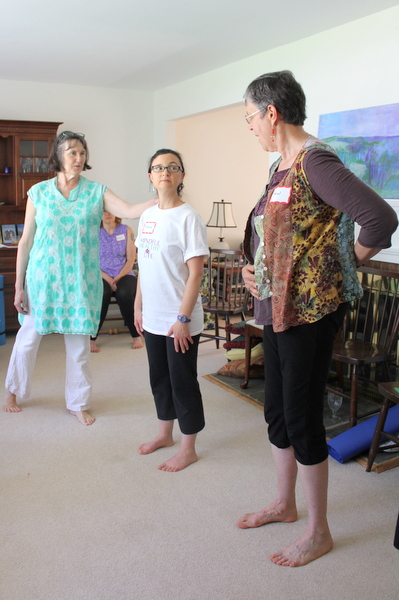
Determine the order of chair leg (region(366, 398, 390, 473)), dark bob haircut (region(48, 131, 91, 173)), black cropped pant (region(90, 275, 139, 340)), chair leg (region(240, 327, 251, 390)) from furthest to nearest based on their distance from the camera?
black cropped pant (region(90, 275, 139, 340)), chair leg (region(240, 327, 251, 390)), dark bob haircut (region(48, 131, 91, 173)), chair leg (region(366, 398, 390, 473))

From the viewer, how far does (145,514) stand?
2.14 meters

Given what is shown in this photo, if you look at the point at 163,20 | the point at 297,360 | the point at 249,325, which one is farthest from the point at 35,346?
the point at 163,20

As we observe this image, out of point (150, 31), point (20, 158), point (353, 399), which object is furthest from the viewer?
point (20, 158)

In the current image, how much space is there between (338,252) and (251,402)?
199 cm

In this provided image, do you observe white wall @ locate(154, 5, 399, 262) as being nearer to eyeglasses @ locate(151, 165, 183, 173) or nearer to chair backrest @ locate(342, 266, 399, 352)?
chair backrest @ locate(342, 266, 399, 352)

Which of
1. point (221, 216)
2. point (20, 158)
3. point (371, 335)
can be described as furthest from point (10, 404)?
point (221, 216)

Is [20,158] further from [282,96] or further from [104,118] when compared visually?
[282,96]

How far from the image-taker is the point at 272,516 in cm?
204

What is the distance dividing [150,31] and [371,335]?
8.42 feet

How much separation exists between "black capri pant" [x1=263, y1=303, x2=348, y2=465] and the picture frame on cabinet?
4.34 meters

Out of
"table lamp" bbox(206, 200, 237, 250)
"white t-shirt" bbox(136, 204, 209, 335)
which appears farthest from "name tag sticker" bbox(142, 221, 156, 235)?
"table lamp" bbox(206, 200, 237, 250)

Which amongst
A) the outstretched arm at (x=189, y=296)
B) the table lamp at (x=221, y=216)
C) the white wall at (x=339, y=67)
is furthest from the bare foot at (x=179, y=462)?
the table lamp at (x=221, y=216)

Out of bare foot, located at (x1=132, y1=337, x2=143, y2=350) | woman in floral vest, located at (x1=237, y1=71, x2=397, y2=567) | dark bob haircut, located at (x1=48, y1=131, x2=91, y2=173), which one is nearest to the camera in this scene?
woman in floral vest, located at (x1=237, y1=71, x2=397, y2=567)

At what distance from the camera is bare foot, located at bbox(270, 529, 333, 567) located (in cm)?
181
